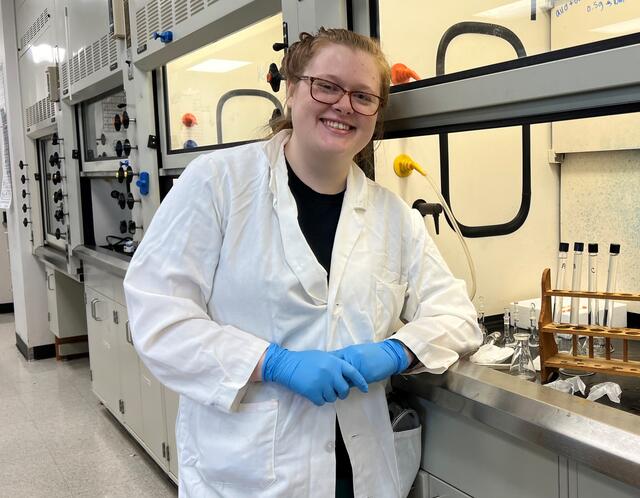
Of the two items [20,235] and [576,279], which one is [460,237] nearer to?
[576,279]

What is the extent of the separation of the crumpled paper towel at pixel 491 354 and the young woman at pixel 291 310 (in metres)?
0.17

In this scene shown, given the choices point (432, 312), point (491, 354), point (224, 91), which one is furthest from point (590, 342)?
point (224, 91)

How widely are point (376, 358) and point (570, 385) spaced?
459mm

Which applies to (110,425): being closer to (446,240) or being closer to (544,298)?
(446,240)

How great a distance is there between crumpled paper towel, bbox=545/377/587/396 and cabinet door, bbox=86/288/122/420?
8.16 feet

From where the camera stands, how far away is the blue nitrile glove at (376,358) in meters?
1.22

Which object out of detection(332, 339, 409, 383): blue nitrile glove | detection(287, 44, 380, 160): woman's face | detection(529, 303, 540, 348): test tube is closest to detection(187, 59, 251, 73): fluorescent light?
detection(287, 44, 380, 160): woman's face

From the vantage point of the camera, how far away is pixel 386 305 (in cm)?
136

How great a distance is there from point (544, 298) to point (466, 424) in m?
0.35

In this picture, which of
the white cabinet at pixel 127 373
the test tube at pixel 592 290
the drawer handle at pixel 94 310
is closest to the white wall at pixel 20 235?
the drawer handle at pixel 94 310

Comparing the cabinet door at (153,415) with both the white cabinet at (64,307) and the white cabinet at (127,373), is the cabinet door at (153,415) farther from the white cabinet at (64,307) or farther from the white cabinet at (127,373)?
the white cabinet at (64,307)

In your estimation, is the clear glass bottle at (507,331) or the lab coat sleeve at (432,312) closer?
the lab coat sleeve at (432,312)

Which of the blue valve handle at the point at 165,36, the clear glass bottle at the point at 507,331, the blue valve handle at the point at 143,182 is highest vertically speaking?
the blue valve handle at the point at 165,36

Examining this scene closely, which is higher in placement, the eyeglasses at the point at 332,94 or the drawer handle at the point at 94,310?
the eyeglasses at the point at 332,94
